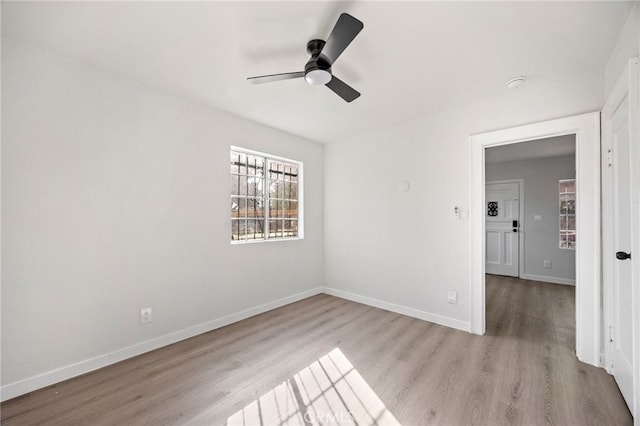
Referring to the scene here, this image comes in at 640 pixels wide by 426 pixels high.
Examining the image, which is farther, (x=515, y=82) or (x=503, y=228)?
(x=503, y=228)

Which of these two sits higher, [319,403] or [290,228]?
[290,228]

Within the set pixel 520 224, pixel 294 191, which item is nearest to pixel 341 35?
pixel 294 191

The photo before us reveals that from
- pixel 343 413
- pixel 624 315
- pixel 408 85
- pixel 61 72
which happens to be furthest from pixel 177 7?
pixel 624 315

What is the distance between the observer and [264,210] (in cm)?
366

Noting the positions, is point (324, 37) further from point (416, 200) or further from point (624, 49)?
point (416, 200)

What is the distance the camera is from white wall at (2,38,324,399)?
1.87 m

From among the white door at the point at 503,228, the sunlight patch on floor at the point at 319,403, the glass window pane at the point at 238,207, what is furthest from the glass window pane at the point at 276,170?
the white door at the point at 503,228

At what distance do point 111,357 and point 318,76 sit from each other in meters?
2.81

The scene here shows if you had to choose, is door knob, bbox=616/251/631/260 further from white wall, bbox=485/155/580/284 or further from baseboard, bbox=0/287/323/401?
white wall, bbox=485/155/580/284

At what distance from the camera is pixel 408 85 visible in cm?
251

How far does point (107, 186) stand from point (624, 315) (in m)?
3.98

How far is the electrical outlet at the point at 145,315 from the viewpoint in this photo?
2430mm

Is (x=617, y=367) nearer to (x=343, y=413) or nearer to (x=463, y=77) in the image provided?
(x=343, y=413)

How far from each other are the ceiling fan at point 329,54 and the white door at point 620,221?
→ 1.61 metres
